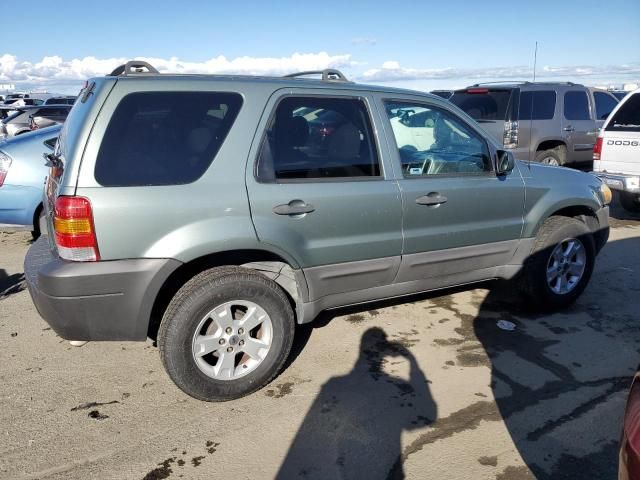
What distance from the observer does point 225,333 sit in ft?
9.91

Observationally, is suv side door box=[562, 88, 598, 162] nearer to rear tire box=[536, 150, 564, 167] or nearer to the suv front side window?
rear tire box=[536, 150, 564, 167]

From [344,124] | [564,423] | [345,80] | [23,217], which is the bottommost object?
[564,423]

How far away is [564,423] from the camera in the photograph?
2.85 m

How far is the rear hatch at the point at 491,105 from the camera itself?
8.53m

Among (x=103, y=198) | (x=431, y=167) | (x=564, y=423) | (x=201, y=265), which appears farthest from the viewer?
(x=431, y=167)

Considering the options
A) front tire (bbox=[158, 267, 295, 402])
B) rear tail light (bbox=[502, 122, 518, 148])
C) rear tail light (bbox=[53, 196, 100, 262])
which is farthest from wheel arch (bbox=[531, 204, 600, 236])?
rear tail light (bbox=[502, 122, 518, 148])

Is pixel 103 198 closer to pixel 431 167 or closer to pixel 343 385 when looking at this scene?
pixel 343 385

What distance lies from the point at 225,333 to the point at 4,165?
150 inches

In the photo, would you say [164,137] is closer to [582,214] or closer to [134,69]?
[134,69]

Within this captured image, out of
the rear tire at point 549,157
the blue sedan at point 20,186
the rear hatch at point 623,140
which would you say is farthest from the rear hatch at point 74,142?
the rear tire at point 549,157

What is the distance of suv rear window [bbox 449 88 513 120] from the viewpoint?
862 centimetres

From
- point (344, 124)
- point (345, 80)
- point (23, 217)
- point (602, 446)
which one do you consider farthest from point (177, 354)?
point (23, 217)

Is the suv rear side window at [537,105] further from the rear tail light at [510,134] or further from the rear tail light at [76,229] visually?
the rear tail light at [76,229]

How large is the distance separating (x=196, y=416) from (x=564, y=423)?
2.08 metres
